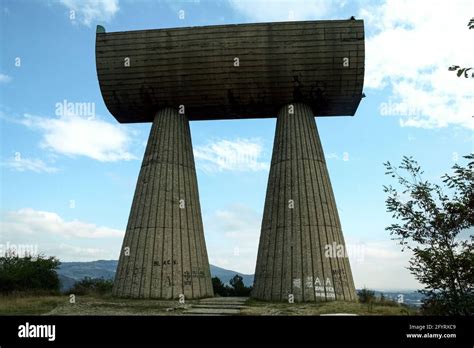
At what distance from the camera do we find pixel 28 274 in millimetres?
29453

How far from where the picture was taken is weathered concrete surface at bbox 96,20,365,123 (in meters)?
17.7

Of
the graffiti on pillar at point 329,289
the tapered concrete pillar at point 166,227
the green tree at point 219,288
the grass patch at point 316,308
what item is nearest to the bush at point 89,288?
the tapered concrete pillar at point 166,227

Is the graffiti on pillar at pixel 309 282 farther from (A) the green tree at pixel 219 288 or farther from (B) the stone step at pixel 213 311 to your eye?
(A) the green tree at pixel 219 288

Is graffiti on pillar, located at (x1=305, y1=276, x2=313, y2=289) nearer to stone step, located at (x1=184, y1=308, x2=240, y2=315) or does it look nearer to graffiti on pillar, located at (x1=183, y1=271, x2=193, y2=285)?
stone step, located at (x1=184, y1=308, x2=240, y2=315)

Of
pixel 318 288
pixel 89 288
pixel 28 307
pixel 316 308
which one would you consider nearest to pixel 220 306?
pixel 316 308

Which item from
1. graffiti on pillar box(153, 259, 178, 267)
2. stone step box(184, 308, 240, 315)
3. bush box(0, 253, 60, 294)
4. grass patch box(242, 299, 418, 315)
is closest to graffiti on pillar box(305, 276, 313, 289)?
grass patch box(242, 299, 418, 315)

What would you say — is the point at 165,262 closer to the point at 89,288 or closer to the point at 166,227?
the point at 166,227

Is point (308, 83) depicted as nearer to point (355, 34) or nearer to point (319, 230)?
point (355, 34)

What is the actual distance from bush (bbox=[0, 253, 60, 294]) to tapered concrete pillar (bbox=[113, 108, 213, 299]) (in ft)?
45.9

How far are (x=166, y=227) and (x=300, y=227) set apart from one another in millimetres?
5767

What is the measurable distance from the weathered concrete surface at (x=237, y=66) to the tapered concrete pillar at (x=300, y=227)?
1642 millimetres

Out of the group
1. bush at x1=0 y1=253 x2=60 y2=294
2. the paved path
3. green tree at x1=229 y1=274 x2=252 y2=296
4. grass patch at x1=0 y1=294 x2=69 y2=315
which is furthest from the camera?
bush at x1=0 y1=253 x2=60 y2=294

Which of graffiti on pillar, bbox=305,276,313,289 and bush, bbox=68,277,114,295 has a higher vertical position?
graffiti on pillar, bbox=305,276,313,289
